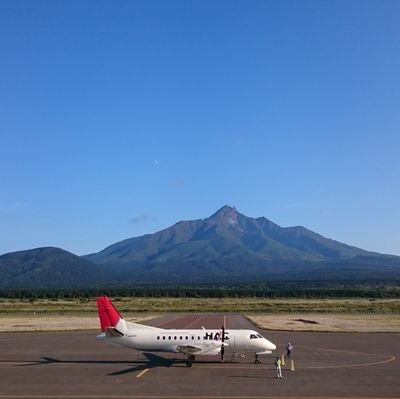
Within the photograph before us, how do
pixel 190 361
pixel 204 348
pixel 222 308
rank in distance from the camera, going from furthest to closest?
pixel 222 308
pixel 204 348
pixel 190 361

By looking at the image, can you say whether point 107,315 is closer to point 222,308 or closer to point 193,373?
point 193,373

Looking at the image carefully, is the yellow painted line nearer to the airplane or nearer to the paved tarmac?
the paved tarmac

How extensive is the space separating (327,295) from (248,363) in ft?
528

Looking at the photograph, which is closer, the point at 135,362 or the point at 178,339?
the point at 178,339

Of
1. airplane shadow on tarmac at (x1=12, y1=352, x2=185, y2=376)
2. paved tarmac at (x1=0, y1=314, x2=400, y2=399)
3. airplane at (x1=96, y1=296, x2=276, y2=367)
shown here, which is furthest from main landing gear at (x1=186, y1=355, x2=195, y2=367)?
airplane shadow on tarmac at (x1=12, y1=352, x2=185, y2=376)

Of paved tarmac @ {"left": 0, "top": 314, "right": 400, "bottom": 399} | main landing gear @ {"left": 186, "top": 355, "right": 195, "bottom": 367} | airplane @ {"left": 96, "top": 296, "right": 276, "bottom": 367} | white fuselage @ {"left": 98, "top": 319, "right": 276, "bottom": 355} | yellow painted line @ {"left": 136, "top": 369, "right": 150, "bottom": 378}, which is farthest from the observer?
white fuselage @ {"left": 98, "top": 319, "right": 276, "bottom": 355}

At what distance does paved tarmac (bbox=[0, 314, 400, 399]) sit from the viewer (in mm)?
32219

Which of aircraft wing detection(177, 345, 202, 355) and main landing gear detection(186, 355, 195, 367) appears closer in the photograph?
main landing gear detection(186, 355, 195, 367)

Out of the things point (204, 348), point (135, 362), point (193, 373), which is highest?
point (204, 348)

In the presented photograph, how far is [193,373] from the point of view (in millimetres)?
38625

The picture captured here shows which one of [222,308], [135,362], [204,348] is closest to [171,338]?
[204,348]

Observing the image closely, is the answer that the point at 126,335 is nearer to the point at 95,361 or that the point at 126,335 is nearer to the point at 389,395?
the point at 95,361

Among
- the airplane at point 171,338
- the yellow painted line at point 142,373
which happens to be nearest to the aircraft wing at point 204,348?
the airplane at point 171,338

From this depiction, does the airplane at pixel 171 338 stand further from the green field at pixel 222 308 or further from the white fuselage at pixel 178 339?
the green field at pixel 222 308
